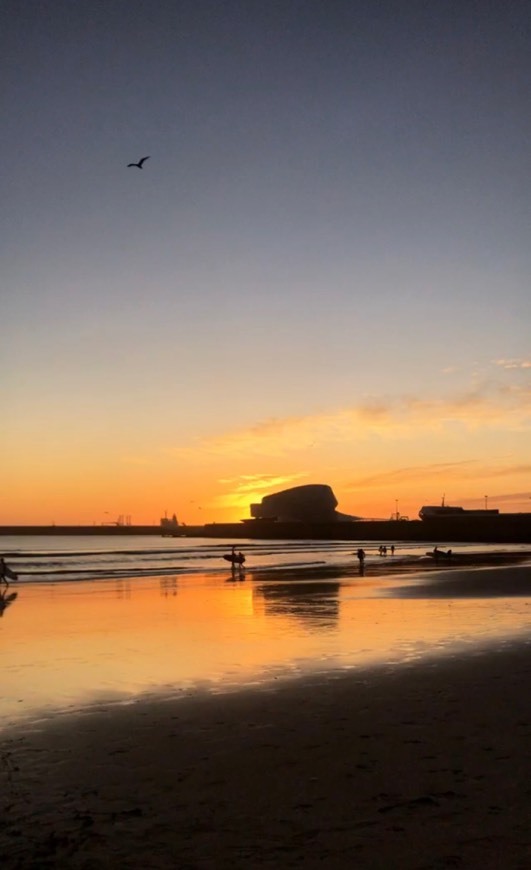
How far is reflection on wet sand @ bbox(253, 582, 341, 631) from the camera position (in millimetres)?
27609

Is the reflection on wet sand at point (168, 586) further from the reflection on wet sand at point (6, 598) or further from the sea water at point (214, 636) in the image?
the reflection on wet sand at point (6, 598)

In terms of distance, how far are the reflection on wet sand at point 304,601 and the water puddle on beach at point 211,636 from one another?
0.06 metres

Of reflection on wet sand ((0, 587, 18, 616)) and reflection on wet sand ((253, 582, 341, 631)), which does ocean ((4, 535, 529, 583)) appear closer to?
reflection on wet sand ((0, 587, 18, 616))

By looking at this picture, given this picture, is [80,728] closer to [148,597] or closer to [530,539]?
[148,597]

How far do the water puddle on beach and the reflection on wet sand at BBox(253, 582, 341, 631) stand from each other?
59mm

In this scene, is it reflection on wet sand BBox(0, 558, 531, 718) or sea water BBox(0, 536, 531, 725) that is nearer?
sea water BBox(0, 536, 531, 725)

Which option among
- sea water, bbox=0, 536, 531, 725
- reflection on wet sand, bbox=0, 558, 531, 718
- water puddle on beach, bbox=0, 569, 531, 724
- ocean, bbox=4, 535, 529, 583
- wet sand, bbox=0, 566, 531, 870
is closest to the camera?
wet sand, bbox=0, 566, 531, 870

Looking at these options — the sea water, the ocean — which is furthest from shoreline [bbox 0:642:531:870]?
the ocean

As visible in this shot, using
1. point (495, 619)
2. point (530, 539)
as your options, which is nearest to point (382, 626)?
point (495, 619)

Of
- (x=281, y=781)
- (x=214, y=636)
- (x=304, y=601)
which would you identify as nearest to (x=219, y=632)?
(x=214, y=636)

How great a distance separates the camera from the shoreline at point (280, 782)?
7418 mm

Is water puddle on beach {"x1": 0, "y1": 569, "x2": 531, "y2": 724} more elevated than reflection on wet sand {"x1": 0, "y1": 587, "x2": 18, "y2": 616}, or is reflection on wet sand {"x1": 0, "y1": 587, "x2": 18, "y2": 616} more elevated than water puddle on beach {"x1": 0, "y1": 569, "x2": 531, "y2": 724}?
water puddle on beach {"x1": 0, "y1": 569, "x2": 531, "y2": 724}

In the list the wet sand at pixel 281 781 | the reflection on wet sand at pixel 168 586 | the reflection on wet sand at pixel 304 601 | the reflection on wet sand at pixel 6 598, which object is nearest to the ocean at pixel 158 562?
the reflection on wet sand at pixel 168 586

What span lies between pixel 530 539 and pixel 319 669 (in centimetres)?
15938
